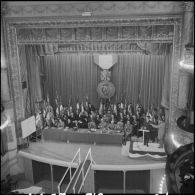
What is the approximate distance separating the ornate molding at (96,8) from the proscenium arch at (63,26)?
7.3 inches

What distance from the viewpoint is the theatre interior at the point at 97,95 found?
7688mm

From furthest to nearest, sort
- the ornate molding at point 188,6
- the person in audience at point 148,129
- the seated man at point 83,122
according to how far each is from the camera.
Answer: the seated man at point 83,122 → the person in audience at point 148,129 → the ornate molding at point 188,6

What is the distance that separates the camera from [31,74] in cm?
1062

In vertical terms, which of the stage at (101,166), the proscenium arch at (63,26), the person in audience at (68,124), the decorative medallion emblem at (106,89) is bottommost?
the stage at (101,166)

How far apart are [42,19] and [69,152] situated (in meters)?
4.67

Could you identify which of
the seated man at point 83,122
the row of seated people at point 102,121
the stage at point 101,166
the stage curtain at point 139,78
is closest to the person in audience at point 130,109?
the stage curtain at point 139,78

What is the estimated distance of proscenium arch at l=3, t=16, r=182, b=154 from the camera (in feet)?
25.5

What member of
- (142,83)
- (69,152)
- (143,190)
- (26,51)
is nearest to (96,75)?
(142,83)

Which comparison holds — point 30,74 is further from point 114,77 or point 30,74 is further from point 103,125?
point 114,77

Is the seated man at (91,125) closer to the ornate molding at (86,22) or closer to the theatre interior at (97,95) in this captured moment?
the theatre interior at (97,95)

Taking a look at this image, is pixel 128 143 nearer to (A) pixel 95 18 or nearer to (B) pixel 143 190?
(B) pixel 143 190

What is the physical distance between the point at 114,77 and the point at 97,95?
120cm

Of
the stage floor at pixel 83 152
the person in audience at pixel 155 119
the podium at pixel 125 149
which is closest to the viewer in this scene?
the stage floor at pixel 83 152

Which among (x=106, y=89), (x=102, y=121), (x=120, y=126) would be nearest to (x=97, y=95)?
(x=106, y=89)
